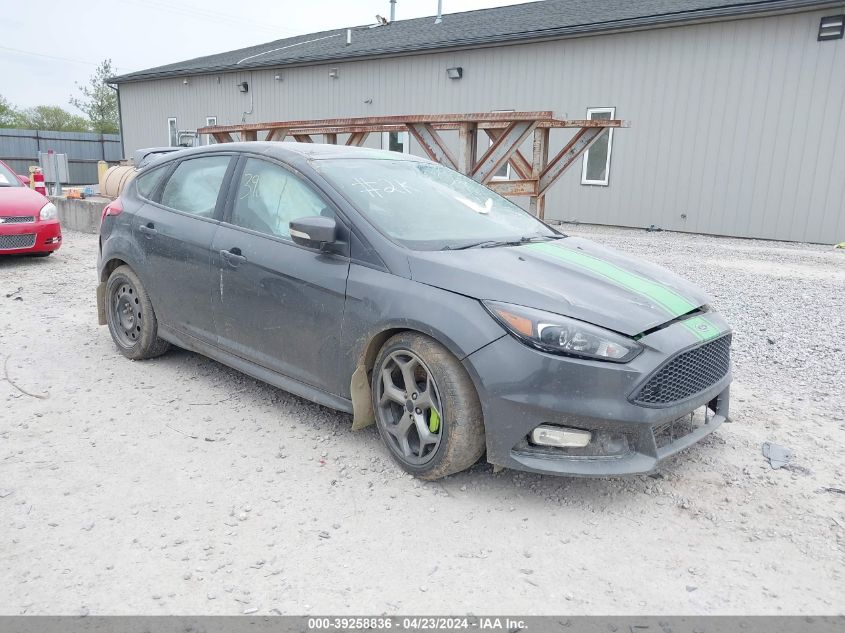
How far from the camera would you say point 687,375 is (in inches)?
115

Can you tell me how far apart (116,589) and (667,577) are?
2.01 meters

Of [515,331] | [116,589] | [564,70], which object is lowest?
[116,589]

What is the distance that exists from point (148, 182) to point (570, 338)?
351 cm

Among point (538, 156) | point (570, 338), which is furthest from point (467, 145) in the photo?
point (570, 338)

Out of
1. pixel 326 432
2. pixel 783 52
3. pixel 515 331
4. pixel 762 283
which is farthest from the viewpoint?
pixel 783 52

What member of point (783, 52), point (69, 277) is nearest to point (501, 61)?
point (783, 52)

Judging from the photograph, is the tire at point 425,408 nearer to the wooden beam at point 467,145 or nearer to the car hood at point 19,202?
the wooden beam at point 467,145

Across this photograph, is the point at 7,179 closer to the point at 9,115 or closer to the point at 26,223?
the point at 26,223

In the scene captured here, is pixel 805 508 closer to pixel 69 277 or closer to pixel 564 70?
pixel 69 277

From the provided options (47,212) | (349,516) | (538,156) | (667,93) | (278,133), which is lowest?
(349,516)

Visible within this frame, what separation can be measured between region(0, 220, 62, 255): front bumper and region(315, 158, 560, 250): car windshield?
645cm

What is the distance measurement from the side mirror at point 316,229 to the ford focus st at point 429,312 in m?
0.01

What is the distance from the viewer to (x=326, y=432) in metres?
3.67
